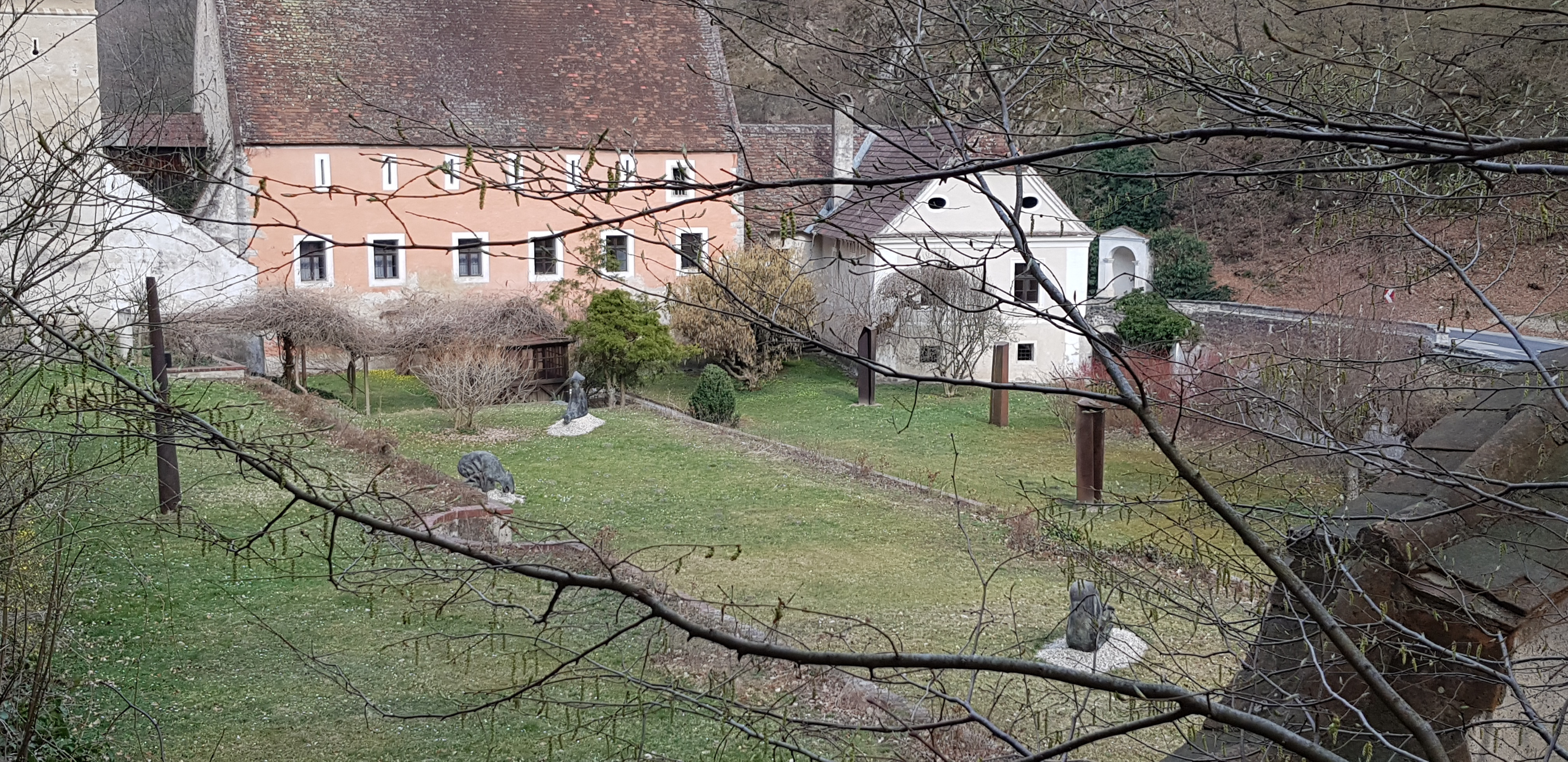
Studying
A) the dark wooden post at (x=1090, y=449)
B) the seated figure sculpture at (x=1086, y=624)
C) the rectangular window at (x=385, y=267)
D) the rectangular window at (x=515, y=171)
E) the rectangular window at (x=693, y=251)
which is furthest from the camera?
the rectangular window at (x=385, y=267)

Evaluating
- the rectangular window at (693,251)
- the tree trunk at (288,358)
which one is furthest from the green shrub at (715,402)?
the rectangular window at (693,251)

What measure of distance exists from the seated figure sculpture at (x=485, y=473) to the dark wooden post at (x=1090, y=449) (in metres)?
6.91

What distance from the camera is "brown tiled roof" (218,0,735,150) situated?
84.5 ft

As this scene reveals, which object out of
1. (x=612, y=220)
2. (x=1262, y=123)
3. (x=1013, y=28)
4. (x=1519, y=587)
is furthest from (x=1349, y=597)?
(x=612, y=220)

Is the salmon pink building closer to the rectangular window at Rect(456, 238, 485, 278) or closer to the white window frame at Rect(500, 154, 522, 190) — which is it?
the rectangular window at Rect(456, 238, 485, 278)

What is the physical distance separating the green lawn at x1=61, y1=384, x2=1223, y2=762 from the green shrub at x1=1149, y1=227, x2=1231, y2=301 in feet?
55.3

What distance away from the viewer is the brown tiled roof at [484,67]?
2575 cm

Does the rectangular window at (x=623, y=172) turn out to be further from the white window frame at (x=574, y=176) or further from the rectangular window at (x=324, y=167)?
the rectangular window at (x=324, y=167)

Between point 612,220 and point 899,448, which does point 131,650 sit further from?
point 899,448

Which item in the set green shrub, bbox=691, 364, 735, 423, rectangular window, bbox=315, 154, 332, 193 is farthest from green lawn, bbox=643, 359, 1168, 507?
rectangular window, bbox=315, 154, 332, 193

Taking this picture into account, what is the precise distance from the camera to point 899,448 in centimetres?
1903

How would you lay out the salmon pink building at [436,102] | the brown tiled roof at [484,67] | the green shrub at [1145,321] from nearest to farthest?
the green shrub at [1145,321] < the salmon pink building at [436,102] < the brown tiled roof at [484,67]

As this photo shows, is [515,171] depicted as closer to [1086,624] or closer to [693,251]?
[693,251]

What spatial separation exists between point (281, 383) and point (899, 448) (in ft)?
39.1
